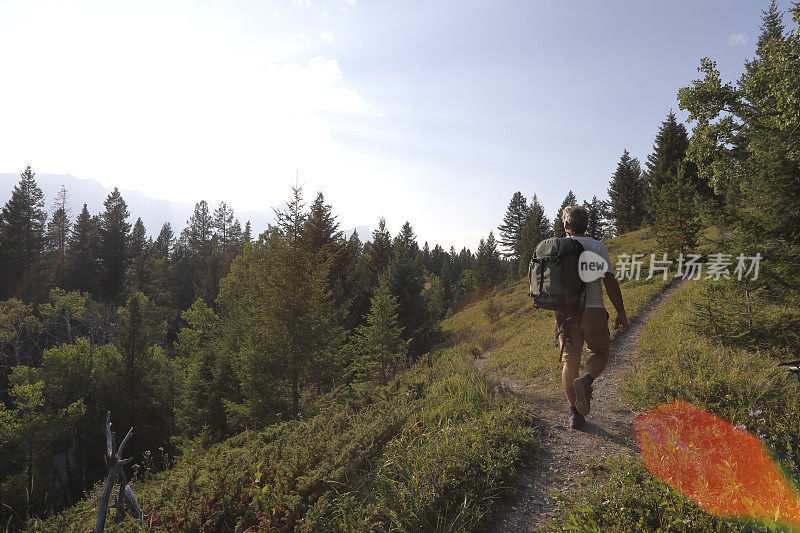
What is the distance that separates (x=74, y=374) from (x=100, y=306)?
12926 millimetres

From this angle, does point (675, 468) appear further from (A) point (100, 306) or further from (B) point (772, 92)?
(A) point (100, 306)

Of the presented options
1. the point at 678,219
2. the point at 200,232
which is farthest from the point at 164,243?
the point at 678,219

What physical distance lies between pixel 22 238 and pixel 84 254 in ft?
29.5

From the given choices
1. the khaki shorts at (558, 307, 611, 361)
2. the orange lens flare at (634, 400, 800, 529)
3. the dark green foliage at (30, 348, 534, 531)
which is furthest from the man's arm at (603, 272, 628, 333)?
the dark green foliage at (30, 348, 534, 531)

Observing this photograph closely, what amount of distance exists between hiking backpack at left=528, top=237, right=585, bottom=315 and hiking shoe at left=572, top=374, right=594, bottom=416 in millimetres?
826

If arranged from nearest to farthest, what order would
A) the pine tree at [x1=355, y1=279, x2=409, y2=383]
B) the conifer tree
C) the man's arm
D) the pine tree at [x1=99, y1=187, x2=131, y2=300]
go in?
the man's arm
the pine tree at [x1=355, y1=279, x2=409, y2=383]
the conifer tree
the pine tree at [x1=99, y1=187, x2=131, y2=300]

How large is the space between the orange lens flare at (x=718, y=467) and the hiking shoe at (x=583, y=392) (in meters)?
0.62

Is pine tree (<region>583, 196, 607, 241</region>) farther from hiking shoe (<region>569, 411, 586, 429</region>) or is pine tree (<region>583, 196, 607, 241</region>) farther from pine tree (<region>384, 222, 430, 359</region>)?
hiking shoe (<region>569, 411, 586, 429</region>)

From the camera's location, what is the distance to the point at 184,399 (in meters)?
18.9

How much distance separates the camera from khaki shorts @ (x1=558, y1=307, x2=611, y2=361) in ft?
13.7

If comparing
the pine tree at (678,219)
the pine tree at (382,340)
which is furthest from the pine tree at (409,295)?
the pine tree at (678,219)

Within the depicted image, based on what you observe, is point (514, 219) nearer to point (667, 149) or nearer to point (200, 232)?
Answer: point (667, 149)

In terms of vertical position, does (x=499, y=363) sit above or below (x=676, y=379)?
below

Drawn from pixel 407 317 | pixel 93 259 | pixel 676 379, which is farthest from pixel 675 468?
pixel 93 259
